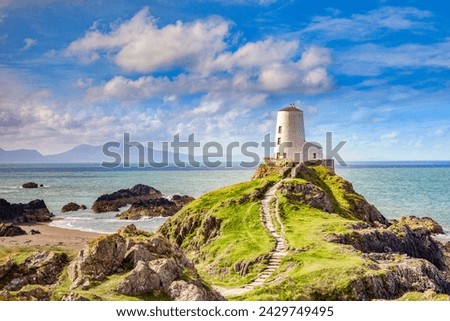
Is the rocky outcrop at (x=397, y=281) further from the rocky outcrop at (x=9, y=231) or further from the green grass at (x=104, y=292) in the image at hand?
the rocky outcrop at (x=9, y=231)

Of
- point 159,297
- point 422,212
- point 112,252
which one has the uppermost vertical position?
point 112,252

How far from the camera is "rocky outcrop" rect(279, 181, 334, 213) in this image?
40.2 metres

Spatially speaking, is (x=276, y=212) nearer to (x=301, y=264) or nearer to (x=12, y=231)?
(x=301, y=264)

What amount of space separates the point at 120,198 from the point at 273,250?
7742 centimetres

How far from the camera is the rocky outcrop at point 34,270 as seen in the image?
17.9m

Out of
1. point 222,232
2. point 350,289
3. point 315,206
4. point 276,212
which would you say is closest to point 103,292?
point 350,289

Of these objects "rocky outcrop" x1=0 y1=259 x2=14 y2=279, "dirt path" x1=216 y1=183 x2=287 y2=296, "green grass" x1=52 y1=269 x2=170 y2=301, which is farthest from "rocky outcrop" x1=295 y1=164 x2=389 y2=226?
"rocky outcrop" x1=0 y1=259 x2=14 y2=279

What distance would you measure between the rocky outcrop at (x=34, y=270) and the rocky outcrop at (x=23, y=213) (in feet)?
206

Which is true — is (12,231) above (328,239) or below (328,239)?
below

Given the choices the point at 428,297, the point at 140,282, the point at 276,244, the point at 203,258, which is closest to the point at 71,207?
the point at 203,258

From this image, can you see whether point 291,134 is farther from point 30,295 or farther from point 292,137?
point 30,295

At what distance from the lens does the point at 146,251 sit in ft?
60.6

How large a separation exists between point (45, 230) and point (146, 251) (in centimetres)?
5515

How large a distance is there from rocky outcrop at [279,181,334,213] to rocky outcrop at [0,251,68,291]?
24.4 meters
